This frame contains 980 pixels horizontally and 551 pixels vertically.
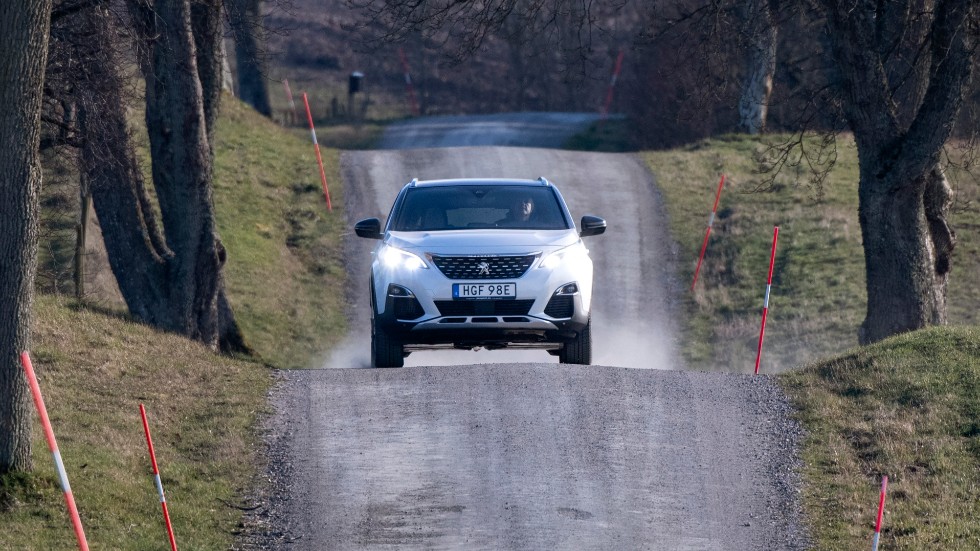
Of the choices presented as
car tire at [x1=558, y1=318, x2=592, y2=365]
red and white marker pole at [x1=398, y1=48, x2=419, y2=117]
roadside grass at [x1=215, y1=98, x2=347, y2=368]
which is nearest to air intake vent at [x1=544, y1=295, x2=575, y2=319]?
car tire at [x1=558, y1=318, x2=592, y2=365]

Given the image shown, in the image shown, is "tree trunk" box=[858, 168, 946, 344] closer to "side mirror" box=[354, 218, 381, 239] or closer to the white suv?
the white suv

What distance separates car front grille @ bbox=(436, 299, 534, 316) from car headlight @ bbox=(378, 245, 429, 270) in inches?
15.7

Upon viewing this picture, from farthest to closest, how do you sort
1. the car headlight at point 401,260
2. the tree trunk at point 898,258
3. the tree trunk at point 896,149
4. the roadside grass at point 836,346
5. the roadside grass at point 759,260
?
the roadside grass at point 759,260 → the tree trunk at point 898,258 → the tree trunk at point 896,149 → the car headlight at point 401,260 → the roadside grass at point 836,346

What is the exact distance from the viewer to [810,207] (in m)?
25.9

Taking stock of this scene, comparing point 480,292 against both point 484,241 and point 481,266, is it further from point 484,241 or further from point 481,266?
point 484,241

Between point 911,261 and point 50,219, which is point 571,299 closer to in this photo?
point 911,261

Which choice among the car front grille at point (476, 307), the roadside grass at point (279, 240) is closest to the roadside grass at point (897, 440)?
the car front grille at point (476, 307)

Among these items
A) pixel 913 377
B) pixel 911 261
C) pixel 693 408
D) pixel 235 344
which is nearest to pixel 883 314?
pixel 911 261

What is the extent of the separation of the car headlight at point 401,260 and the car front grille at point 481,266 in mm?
142

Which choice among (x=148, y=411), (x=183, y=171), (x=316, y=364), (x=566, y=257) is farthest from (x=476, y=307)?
(x=316, y=364)

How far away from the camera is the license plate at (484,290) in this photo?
12.3 m

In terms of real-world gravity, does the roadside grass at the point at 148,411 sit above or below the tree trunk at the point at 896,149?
below

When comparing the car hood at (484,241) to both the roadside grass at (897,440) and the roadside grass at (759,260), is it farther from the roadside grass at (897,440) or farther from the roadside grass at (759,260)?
the roadside grass at (759,260)

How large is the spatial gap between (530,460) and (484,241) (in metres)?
2.89
